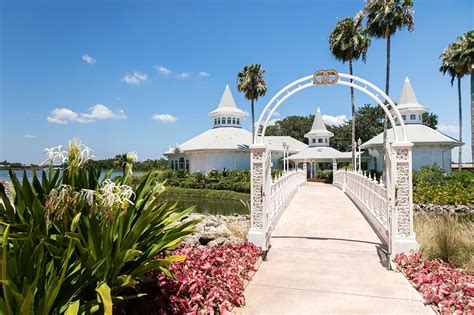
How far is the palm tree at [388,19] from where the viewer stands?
23.5m

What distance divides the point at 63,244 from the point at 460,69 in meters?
35.5

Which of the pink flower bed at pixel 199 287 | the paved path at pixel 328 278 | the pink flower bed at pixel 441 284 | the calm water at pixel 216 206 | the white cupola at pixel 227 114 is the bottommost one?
the calm water at pixel 216 206

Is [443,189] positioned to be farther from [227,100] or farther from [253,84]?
[227,100]

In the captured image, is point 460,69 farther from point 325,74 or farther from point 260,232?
point 260,232

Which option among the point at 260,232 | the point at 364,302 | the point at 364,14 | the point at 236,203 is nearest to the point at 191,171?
the point at 236,203

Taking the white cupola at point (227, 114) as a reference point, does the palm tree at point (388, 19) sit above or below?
above

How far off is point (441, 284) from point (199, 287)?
352 cm

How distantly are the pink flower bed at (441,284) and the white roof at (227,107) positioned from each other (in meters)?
39.1

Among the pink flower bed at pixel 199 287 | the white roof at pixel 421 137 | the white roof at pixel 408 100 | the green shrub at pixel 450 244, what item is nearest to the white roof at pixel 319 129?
the white roof at pixel 421 137

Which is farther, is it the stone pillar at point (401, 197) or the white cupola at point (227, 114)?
the white cupola at point (227, 114)

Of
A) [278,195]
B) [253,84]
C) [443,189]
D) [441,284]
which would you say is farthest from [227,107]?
[441,284]

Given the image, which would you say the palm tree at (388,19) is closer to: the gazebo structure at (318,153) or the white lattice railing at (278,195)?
the white lattice railing at (278,195)

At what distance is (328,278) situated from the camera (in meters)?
5.55

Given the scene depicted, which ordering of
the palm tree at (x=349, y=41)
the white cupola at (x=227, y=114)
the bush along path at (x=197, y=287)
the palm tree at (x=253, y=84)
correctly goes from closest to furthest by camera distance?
1. the bush along path at (x=197, y=287)
2. the palm tree at (x=349, y=41)
3. the palm tree at (x=253, y=84)
4. the white cupola at (x=227, y=114)
